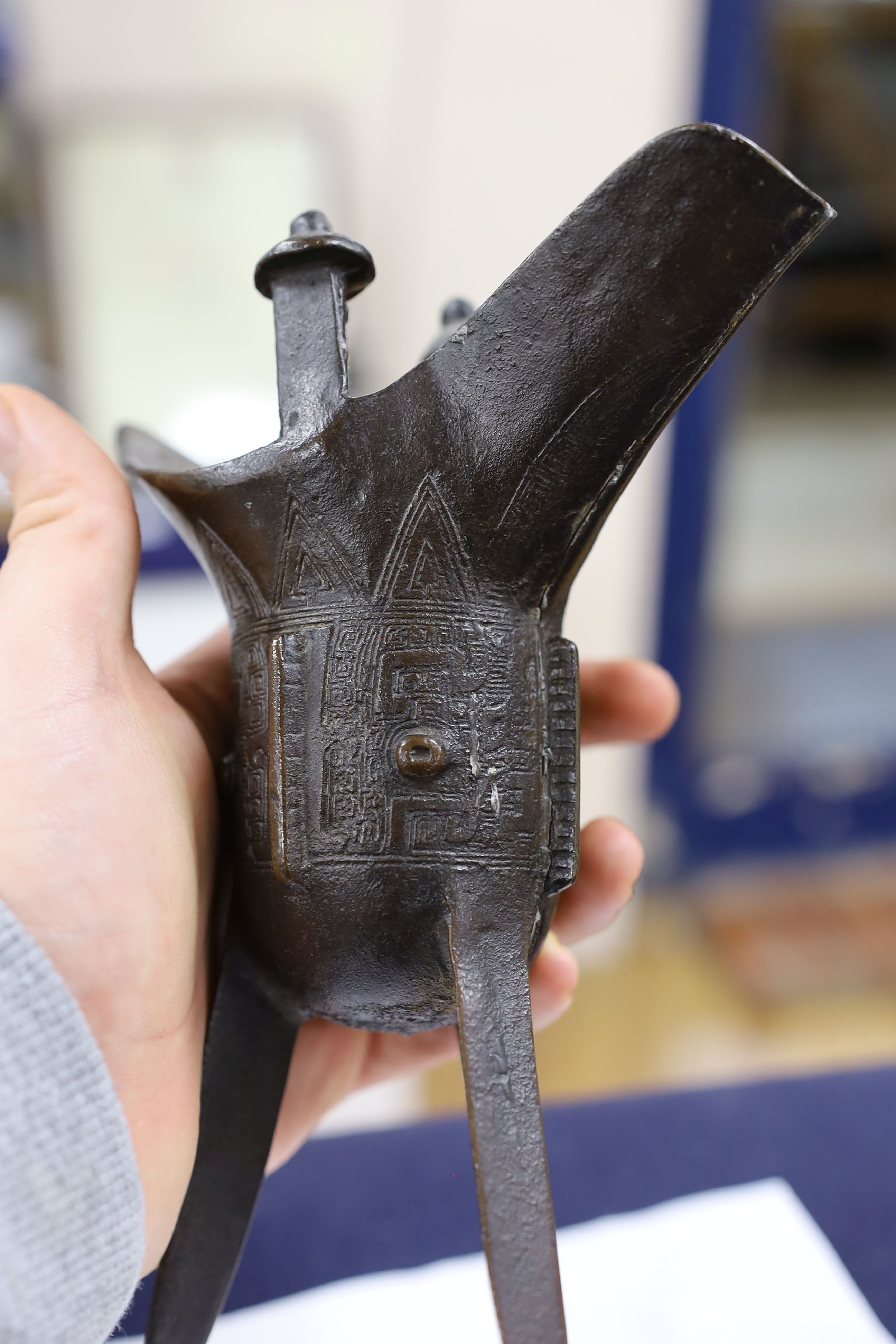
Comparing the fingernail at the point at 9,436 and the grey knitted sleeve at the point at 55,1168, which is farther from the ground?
the fingernail at the point at 9,436

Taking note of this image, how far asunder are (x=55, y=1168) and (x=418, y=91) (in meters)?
1.63

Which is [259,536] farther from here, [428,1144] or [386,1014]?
[428,1144]

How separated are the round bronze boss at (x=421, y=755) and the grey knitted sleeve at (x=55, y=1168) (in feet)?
0.71

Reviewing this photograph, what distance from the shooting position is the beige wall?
1673 mm

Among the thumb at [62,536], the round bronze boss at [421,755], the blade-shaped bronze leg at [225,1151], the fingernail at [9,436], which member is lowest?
the blade-shaped bronze leg at [225,1151]

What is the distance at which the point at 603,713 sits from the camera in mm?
972

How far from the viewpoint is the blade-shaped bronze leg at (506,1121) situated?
54 centimetres

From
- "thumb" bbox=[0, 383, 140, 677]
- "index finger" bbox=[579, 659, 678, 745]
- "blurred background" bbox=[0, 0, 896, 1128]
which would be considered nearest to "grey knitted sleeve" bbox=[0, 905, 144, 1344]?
"thumb" bbox=[0, 383, 140, 677]

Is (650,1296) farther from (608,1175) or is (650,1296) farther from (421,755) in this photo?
(421,755)

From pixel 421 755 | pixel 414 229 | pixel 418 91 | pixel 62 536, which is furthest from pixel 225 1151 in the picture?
pixel 418 91

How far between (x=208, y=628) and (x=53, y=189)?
75 centimetres

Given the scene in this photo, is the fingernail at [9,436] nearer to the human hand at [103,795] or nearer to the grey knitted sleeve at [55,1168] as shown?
the human hand at [103,795]

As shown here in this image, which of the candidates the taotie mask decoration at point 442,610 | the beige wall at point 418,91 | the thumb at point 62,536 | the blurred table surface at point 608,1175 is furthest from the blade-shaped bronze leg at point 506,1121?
the beige wall at point 418,91

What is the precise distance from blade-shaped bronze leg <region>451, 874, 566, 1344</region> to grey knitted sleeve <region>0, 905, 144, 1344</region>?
0.65ft
